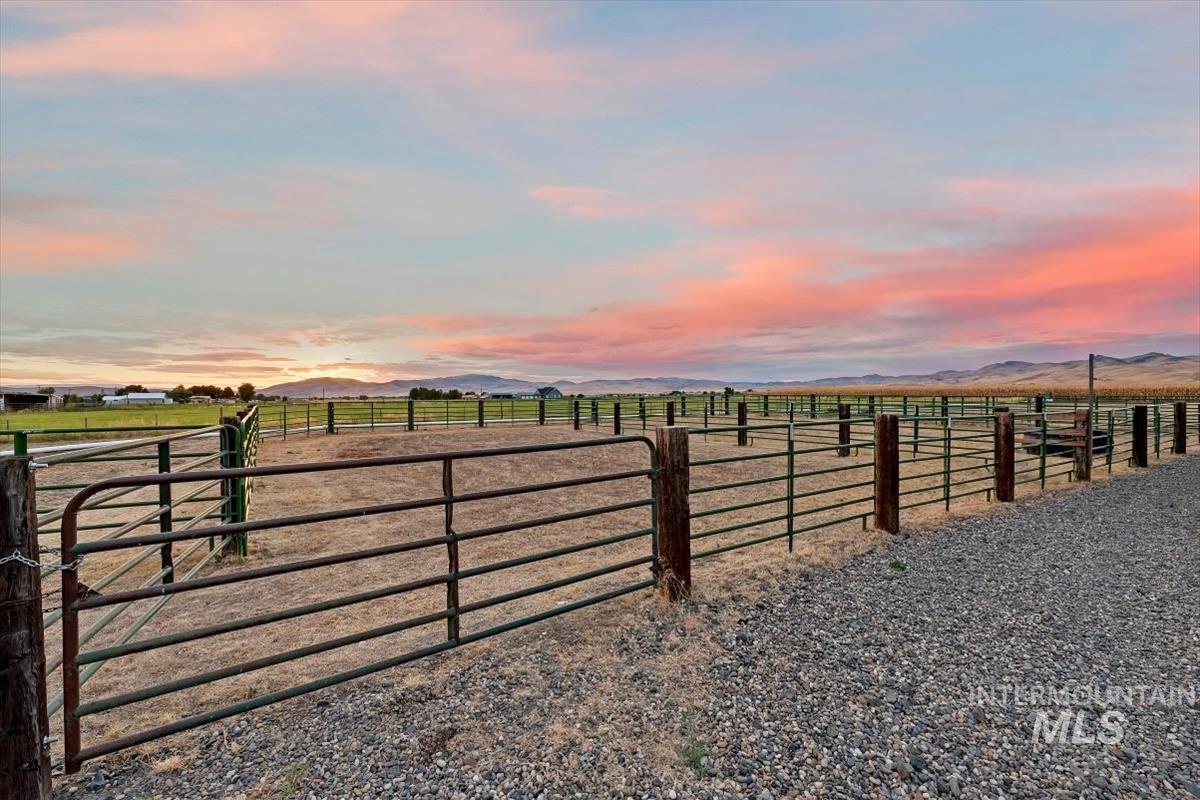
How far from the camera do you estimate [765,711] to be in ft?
11.4

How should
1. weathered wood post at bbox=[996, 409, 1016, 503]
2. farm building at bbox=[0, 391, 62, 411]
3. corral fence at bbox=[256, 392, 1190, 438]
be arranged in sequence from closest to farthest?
weathered wood post at bbox=[996, 409, 1016, 503]
corral fence at bbox=[256, 392, 1190, 438]
farm building at bbox=[0, 391, 62, 411]

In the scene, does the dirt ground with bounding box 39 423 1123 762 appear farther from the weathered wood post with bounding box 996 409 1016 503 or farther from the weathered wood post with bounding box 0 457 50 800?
the weathered wood post with bounding box 0 457 50 800

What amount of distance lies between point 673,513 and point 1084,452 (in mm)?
11098

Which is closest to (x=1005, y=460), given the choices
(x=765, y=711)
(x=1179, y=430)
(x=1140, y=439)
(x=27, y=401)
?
(x=1140, y=439)

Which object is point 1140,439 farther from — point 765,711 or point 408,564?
point 408,564

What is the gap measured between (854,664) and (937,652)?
0.73m

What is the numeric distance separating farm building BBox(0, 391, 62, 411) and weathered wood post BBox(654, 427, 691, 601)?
334 ft

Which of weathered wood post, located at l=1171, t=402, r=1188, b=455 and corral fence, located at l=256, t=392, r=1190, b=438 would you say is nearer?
weathered wood post, located at l=1171, t=402, r=1188, b=455

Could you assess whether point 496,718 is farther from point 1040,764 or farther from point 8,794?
point 1040,764

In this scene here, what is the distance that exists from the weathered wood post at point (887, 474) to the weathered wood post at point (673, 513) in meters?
3.73

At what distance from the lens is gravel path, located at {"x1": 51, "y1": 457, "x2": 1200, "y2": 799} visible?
9.47 feet

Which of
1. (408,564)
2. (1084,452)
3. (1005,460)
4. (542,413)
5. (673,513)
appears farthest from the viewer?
(542,413)

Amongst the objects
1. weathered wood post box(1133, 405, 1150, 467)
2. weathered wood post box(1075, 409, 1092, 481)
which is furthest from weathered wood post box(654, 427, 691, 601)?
weathered wood post box(1133, 405, 1150, 467)

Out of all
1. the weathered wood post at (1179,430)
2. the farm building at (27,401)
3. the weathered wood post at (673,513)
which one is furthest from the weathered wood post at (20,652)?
the farm building at (27,401)
